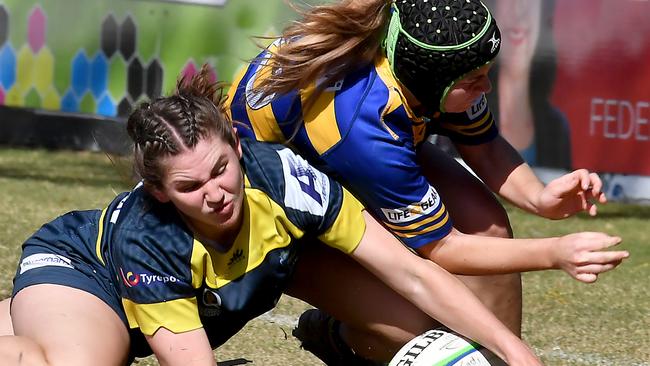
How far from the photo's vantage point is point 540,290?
19.4 feet

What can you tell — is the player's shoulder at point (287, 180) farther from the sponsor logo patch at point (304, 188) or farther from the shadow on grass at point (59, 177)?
the shadow on grass at point (59, 177)

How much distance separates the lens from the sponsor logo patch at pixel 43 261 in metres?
3.73

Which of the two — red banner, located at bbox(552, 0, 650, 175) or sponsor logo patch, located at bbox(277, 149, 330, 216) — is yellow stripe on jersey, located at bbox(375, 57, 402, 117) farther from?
red banner, located at bbox(552, 0, 650, 175)

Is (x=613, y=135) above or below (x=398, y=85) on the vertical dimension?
below

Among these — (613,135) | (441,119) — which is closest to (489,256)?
(441,119)

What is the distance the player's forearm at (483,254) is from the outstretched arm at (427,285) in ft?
0.50

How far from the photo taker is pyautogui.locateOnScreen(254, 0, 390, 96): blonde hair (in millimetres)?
3703

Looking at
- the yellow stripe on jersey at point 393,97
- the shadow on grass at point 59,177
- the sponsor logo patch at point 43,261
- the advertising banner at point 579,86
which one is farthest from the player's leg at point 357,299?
the advertising banner at point 579,86

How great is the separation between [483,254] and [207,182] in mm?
948

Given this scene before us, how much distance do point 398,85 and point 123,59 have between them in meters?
6.05

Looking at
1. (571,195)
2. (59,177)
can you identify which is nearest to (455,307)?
(571,195)

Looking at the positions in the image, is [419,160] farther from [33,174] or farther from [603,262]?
[33,174]

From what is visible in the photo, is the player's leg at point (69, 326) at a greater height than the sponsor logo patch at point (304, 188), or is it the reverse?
the sponsor logo patch at point (304, 188)

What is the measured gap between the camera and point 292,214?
357 centimetres
